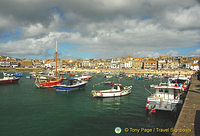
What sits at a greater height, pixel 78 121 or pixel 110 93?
pixel 110 93

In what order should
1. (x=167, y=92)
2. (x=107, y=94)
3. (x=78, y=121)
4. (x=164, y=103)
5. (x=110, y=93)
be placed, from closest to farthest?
(x=78, y=121) → (x=164, y=103) → (x=167, y=92) → (x=107, y=94) → (x=110, y=93)

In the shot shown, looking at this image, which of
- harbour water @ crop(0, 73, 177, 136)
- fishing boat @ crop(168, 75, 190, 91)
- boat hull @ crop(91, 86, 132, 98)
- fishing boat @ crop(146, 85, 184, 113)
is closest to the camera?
harbour water @ crop(0, 73, 177, 136)

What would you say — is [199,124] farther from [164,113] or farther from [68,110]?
[68,110]

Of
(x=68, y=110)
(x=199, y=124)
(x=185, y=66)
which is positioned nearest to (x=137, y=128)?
(x=199, y=124)

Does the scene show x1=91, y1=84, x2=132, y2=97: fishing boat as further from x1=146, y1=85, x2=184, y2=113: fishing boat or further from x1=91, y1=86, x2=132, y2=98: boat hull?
x1=146, y1=85, x2=184, y2=113: fishing boat

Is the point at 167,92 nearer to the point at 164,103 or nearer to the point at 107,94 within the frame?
the point at 164,103

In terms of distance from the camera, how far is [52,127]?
701 inches

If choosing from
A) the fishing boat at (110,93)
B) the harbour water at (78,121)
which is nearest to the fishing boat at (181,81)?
the fishing boat at (110,93)

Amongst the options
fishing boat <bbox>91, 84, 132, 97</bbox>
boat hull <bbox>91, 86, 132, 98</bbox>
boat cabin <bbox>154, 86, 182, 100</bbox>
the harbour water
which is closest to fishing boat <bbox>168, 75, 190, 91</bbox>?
fishing boat <bbox>91, 84, 132, 97</bbox>

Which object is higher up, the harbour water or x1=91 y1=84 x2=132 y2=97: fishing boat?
x1=91 y1=84 x2=132 y2=97: fishing boat

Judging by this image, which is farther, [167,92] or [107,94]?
[107,94]

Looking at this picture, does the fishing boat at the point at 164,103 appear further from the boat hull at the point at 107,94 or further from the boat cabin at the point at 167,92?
the boat hull at the point at 107,94

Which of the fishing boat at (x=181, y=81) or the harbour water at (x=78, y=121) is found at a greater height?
the fishing boat at (x=181, y=81)

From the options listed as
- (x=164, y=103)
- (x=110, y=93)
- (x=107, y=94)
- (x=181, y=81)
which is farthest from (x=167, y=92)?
(x=181, y=81)
